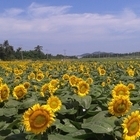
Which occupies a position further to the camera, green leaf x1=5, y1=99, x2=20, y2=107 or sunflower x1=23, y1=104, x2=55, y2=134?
green leaf x1=5, y1=99, x2=20, y2=107

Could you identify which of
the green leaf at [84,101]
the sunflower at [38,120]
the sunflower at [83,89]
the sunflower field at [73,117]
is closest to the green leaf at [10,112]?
the sunflower field at [73,117]

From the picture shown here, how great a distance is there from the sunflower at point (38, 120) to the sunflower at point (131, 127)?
0.40 meters

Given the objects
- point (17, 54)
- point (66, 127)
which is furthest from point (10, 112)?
point (17, 54)

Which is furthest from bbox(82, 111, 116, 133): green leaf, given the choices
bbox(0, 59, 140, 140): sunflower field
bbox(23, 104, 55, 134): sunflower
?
bbox(23, 104, 55, 134): sunflower

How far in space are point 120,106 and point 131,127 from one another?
358 millimetres

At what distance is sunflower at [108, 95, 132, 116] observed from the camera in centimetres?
250

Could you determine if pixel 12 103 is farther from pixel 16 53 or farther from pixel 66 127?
pixel 16 53

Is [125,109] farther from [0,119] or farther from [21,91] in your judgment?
[21,91]

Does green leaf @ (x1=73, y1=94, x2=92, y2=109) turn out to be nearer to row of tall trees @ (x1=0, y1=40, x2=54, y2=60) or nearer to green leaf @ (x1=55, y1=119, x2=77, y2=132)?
green leaf @ (x1=55, y1=119, x2=77, y2=132)

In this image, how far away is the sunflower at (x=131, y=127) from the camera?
2.15 meters

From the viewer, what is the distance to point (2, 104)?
3.68 metres

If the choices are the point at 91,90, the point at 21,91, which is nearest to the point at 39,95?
the point at 21,91

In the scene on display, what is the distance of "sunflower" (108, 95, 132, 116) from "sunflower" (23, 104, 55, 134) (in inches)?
20.9

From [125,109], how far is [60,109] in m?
0.73
